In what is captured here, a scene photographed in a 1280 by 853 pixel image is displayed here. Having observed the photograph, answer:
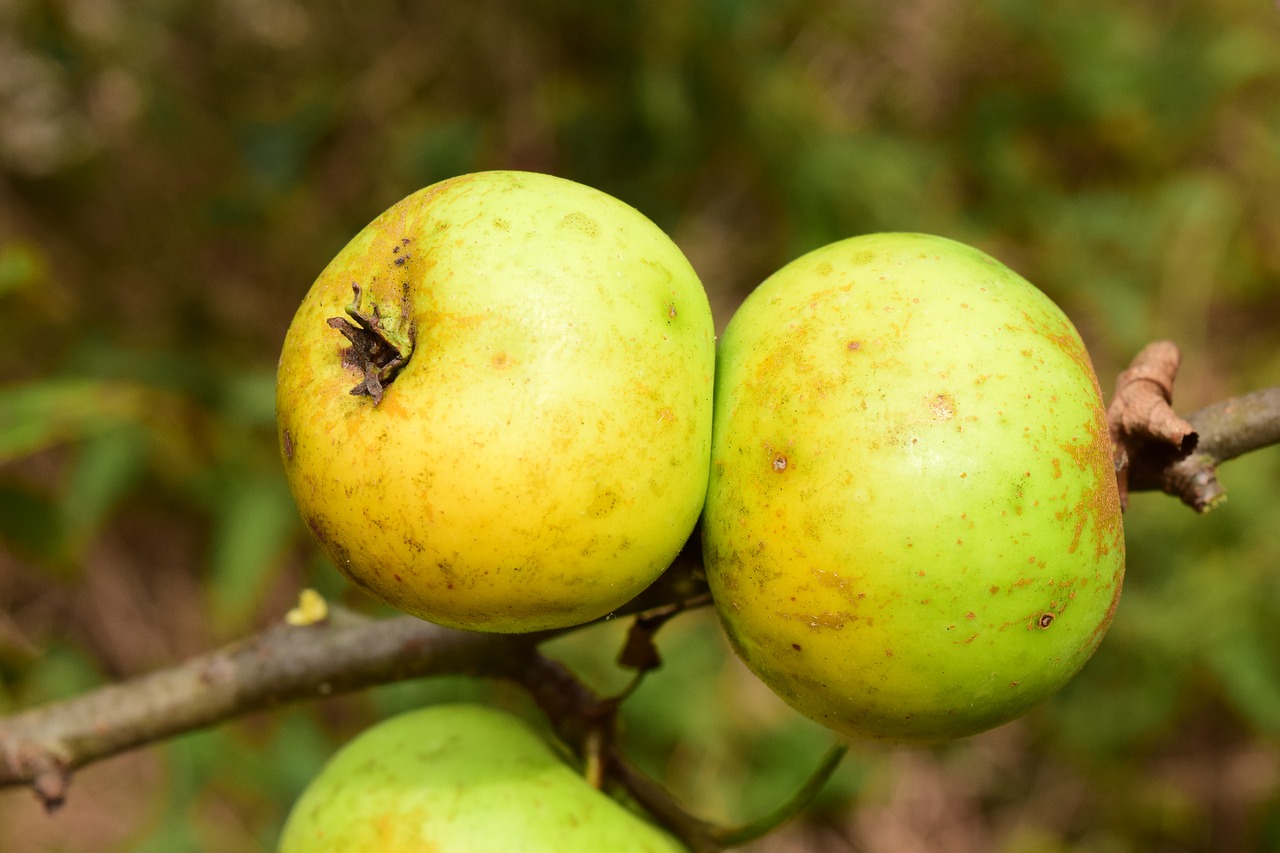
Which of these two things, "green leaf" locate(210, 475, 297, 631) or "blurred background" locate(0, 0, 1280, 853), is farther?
"blurred background" locate(0, 0, 1280, 853)

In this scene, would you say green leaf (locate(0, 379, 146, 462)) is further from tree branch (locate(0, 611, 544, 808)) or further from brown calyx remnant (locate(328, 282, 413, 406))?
brown calyx remnant (locate(328, 282, 413, 406))

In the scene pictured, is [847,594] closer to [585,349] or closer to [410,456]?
[585,349]

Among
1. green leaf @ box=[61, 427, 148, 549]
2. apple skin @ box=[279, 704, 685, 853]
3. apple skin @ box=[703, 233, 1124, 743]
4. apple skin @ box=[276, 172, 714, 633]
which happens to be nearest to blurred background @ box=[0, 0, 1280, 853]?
green leaf @ box=[61, 427, 148, 549]

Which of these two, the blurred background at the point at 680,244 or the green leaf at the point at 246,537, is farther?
the blurred background at the point at 680,244

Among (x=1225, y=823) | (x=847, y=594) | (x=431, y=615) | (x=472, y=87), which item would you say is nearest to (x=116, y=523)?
(x=472, y=87)

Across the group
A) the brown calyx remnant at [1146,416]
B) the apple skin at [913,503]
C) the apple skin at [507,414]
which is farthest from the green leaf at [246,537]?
the brown calyx remnant at [1146,416]

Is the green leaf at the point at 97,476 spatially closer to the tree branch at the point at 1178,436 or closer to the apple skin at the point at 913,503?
the apple skin at the point at 913,503

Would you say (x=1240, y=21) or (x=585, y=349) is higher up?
(x=1240, y=21)
